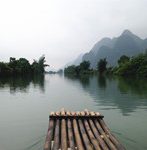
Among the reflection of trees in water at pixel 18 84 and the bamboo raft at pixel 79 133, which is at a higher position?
the reflection of trees in water at pixel 18 84

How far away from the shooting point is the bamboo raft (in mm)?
7848

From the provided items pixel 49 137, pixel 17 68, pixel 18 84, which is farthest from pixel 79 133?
pixel 17 68

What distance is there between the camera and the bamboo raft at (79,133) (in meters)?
7.85

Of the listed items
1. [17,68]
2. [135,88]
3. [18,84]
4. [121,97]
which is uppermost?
[17,68]

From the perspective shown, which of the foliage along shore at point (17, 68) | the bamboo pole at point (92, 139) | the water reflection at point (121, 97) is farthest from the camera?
the foliage along shore at point (17, 68)

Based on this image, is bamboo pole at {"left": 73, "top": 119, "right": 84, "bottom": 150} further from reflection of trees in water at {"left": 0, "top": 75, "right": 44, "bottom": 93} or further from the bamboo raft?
reflection of trees in water at {"left": 0, "top": 75, "right": 44, "bottom": 93}

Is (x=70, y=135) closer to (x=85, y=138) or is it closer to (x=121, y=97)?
(x=85, y=138)

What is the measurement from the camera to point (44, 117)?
16281 mm

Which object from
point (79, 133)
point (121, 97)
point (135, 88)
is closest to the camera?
point (79, 133)

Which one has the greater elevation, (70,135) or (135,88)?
(135,88)

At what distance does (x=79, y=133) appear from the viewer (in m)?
9.46

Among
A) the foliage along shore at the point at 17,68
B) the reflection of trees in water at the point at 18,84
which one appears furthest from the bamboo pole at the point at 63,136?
the foliage along shore at the point at 17,68

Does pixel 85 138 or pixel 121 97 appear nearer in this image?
pixel 85 138

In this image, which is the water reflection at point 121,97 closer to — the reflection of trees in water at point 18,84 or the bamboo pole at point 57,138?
the bamboo pole at point 57,138
